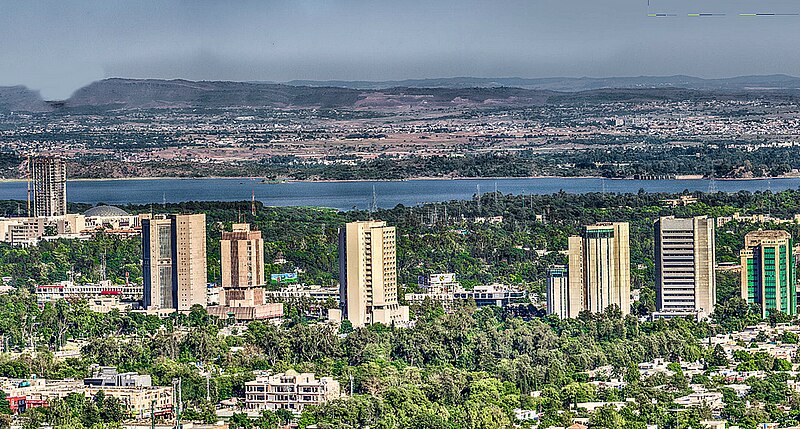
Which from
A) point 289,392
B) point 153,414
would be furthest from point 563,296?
point 153,414

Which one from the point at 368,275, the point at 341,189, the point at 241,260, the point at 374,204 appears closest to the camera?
the point at 368,275

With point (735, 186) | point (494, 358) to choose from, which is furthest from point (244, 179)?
point (494, 358)

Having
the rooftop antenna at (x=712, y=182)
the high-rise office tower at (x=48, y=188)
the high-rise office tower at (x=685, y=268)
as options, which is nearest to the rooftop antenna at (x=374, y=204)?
the high-rise office tower at (x=48, y=188)

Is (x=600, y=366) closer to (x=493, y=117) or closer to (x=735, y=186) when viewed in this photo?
(x=735, y=186)

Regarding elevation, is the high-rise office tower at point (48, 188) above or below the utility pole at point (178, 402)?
above

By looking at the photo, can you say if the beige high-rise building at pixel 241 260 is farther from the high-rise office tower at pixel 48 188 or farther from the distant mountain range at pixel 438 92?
the distant mountain range at pixel 438 92

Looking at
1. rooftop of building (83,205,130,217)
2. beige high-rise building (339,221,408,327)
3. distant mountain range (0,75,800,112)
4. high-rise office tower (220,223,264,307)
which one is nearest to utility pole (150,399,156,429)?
beige high-rise building (339,221,408,327)

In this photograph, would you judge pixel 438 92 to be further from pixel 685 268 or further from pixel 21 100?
pixel 685 268
